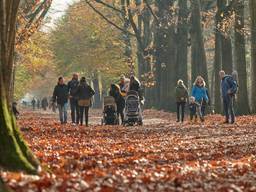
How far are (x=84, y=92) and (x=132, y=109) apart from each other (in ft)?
6.35

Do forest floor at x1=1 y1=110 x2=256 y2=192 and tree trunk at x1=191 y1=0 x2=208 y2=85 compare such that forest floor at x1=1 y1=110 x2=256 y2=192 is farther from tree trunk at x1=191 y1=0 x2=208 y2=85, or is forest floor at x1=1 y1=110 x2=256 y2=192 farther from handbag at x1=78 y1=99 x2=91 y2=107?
tree trunk at x1=191 y1=0 x2=208 y2=85

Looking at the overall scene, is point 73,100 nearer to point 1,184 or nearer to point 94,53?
point 1,184

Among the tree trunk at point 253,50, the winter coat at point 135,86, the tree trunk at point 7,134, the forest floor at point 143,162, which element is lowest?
the forest floor at point 143,162

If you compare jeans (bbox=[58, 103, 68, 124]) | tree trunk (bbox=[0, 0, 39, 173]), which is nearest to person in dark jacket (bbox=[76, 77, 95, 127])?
jeans (bbox=[58, 103, 68, 124])

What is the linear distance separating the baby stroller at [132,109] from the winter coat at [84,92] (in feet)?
4.57

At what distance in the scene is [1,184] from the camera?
649cm

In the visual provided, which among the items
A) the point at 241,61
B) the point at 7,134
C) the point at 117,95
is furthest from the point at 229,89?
the point at 7,134

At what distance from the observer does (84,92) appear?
2442cm

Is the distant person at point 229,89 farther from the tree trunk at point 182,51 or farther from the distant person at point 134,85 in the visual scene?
the tree trunk at point 182,51

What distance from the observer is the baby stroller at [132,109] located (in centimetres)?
2430

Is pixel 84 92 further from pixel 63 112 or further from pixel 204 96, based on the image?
pixel 204 96

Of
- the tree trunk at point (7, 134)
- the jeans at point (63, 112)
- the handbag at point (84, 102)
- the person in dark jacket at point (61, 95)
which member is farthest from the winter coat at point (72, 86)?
the tree trunk at point (7, 134)

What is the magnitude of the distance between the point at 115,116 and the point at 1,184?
19.2 m

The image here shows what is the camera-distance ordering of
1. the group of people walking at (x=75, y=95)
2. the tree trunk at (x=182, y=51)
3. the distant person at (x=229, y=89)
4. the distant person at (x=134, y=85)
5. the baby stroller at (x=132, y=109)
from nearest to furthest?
the distant person at (x=229, y=89) → the baby stroller at (x=132, y=109) → the group of people walking at (x=75, y=95) → the distant person at (x=134, y=85) → the tree trunk at (x=182, y=51)
